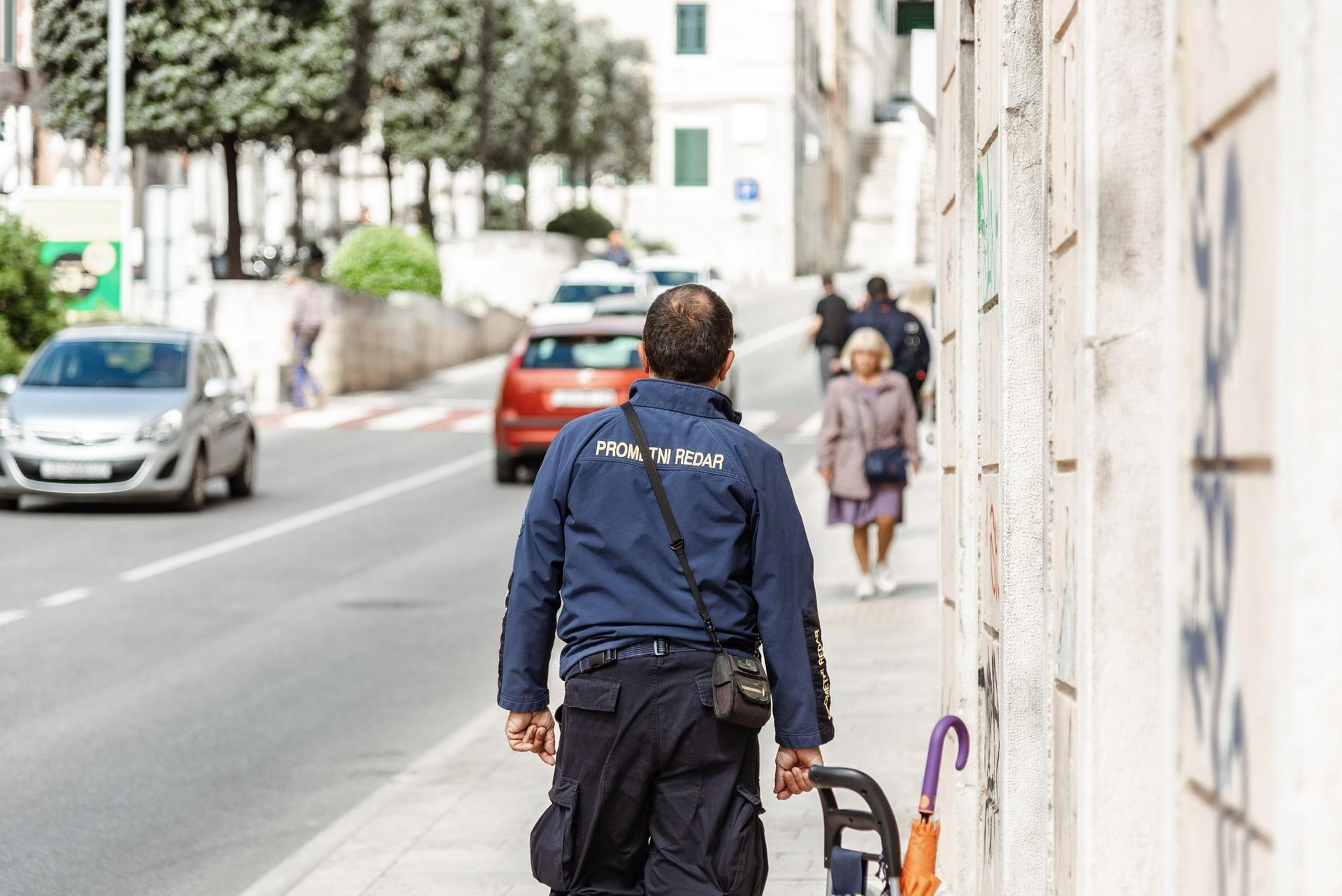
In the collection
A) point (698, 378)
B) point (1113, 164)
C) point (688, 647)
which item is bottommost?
point (688, 647)

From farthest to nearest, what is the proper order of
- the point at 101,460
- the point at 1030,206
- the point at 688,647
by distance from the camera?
the point at 101,460
the point at 1030,206
the point at 688,647

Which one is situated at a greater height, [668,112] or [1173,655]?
[668,112]

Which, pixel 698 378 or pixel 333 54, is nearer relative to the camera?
pixel 698 378

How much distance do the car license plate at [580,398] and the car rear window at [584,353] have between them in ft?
0.96

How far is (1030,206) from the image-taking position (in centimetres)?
462

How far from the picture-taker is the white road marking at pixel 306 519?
50.5 feet

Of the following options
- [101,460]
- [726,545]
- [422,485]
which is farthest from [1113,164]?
[422,485]

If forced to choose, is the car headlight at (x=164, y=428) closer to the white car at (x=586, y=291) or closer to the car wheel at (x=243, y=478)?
the car wheel at (x=243, y=478)

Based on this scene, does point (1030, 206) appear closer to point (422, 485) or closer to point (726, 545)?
point (726, 545)

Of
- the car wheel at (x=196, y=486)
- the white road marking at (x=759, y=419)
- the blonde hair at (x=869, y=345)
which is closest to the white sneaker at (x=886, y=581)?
the blonde hair at (x=869, y=345)

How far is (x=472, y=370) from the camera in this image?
41156mm

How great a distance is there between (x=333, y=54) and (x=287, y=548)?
2217cm

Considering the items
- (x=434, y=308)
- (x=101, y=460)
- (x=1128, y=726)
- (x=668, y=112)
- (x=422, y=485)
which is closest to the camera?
(x=1128, y=726)

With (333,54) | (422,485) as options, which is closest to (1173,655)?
(422,485)
